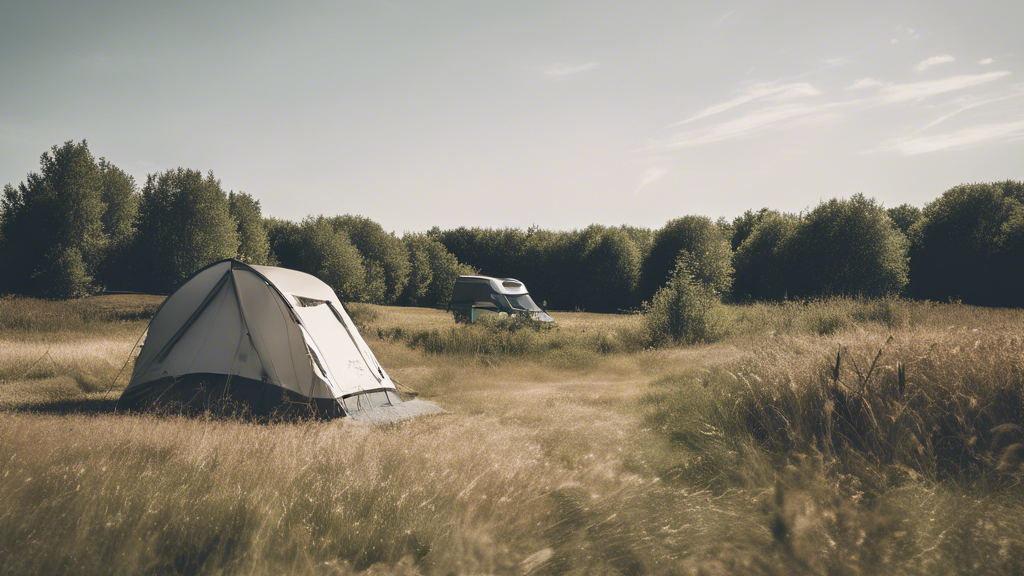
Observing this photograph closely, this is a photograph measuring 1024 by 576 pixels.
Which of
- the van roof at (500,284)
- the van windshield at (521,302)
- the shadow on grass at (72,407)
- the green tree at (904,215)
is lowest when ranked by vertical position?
the shadow on grass at (72,407)

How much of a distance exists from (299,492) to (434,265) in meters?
43.0

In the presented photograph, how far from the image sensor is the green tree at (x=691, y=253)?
3483 centimetres

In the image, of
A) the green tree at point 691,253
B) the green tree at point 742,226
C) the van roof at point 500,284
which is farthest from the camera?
the green tree at point 742,226

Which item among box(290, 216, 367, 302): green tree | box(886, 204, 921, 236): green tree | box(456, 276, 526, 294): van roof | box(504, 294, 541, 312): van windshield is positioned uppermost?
box(886, 204, 921, 236): green tree

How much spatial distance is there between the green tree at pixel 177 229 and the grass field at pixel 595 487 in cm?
2469

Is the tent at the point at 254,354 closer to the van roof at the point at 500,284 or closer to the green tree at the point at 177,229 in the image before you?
the van roof at the point at 500,284

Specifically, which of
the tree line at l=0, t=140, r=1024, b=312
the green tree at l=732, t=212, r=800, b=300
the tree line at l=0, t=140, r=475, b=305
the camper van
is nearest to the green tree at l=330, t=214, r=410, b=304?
the tree line at l=0, t=140, r=1024, b=312

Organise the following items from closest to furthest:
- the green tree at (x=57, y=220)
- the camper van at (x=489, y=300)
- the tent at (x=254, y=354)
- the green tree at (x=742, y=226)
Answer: the tent at (x=254, y=354) < the camper van at (x=489, y=300) < the green tree at (x=57, y=220) < the green tree at (x=742, y=226)

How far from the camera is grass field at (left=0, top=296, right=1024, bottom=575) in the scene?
3.33 meters

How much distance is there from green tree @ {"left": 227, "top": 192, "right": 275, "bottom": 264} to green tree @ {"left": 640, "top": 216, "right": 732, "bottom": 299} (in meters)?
28.4

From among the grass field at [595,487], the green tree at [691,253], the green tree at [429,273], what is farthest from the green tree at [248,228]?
the grass field at [595,487]

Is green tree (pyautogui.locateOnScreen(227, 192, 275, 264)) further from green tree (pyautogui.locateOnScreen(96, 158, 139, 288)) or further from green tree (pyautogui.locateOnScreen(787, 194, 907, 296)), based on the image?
green tree (pyautogui.locateOnScreen(787, 194, 907, 296))

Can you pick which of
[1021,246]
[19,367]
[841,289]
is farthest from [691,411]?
[1021,246]

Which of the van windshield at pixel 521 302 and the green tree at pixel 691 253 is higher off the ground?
the green tree at pixel 691 253
